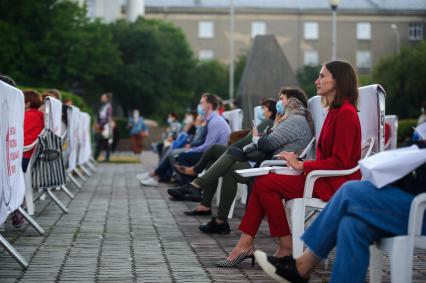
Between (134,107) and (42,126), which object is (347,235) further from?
(134,107)

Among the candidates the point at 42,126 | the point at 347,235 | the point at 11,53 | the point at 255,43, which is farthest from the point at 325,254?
the point at 11,53

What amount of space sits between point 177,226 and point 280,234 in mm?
3794

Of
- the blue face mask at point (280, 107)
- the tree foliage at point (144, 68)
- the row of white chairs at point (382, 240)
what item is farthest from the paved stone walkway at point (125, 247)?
the tree foliage at point (144, 68)

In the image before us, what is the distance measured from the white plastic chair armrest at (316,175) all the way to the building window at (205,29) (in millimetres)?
99723

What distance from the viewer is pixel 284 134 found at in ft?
33.5

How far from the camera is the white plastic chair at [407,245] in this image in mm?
6102

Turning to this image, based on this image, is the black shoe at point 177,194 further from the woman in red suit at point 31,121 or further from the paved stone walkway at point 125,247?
the woman in red suit at point 31,121

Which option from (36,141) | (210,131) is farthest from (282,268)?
(210,131)

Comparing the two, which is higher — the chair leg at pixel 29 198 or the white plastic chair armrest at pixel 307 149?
the white plastic chair armrest at pixel 307 149

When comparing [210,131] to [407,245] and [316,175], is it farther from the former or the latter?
[407,245]

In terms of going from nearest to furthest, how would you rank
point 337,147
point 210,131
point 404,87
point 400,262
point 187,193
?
point 400,262 < point 337,147 < point 210,131 < point 187,193 < point 404,87

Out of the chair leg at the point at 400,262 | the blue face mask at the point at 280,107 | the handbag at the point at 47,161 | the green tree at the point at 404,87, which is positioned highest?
the blue face mask at the point at 280,107

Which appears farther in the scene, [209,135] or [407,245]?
[209,135]

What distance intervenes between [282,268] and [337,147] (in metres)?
1.67
